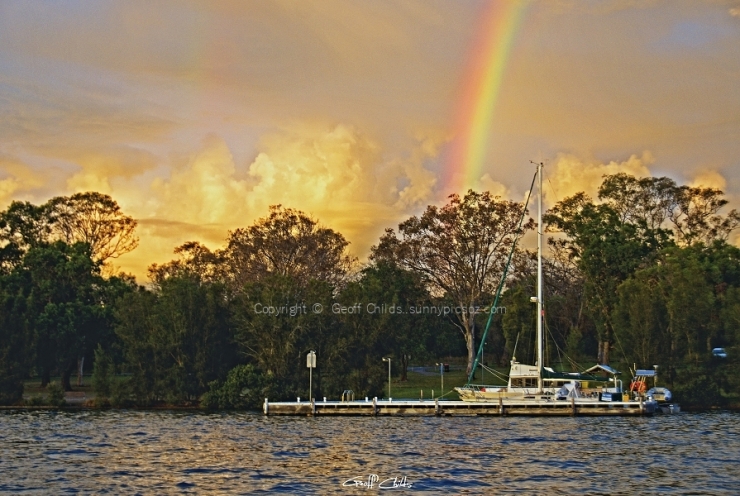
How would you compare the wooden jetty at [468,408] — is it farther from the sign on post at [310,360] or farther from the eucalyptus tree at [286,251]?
the eucalyptus tree at [286,251]

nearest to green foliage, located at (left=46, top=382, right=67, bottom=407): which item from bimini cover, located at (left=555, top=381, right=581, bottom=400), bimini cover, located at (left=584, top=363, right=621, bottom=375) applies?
bimini cover, located at (left=555, top=381, right=581, bottom=400)

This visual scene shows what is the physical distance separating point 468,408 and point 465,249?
86.0ft

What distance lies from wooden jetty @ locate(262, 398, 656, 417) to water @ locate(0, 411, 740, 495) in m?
2.58

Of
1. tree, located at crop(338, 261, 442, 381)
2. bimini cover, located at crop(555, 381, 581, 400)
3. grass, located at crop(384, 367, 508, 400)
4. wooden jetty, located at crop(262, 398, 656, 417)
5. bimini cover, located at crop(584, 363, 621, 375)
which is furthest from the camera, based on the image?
grass, located at crop(384, 367, 508, 400)

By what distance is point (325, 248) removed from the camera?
10494cm

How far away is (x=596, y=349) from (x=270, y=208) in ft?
137

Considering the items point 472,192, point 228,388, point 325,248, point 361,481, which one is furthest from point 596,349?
point 361,481

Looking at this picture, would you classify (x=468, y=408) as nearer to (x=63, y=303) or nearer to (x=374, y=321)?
(x=374, y=321)

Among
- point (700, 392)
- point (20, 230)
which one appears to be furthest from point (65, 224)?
point (700, 392)

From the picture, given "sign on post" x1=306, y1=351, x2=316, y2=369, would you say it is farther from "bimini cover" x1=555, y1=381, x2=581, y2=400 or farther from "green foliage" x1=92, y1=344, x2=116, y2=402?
"bimini cover" x1=555, y1=381, x2=581, y2=400

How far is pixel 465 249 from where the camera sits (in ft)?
321

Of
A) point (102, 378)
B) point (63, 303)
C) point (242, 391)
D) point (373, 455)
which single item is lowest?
point (373, 455)

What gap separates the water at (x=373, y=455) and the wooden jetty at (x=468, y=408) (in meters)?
2.58

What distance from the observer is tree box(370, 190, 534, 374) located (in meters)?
97.8
